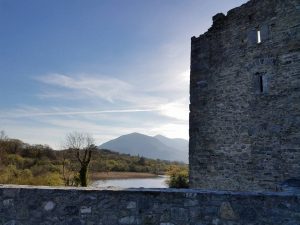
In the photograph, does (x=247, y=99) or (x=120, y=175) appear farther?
(x=120, y=175)

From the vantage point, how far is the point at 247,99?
9945 mm

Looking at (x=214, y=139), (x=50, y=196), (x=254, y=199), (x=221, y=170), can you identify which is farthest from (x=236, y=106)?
(x=50, y=196)

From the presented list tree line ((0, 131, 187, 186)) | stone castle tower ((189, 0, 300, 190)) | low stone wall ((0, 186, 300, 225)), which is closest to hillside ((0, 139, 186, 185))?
tree line ((0, 131, 187, 186))

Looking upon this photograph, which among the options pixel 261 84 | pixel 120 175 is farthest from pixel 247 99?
pixel 120 175

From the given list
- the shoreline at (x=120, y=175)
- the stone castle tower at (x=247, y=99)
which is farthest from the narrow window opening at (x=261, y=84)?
the shoreline at (x=120, y=175)

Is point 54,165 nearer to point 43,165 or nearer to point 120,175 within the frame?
point 43,165

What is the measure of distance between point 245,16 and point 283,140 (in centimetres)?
389

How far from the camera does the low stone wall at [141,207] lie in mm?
4375

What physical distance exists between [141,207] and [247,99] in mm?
6428

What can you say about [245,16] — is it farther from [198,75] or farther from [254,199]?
[254,199]

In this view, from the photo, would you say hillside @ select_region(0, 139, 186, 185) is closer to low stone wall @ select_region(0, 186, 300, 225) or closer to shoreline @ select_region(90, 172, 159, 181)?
shoreline @ select_region(90, 172, 159, 181)

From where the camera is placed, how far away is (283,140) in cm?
896

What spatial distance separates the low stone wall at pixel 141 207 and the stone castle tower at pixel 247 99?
4.53 m

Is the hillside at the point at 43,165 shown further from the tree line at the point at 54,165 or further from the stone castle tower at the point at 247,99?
the stone castle tower at the point at 247,99
